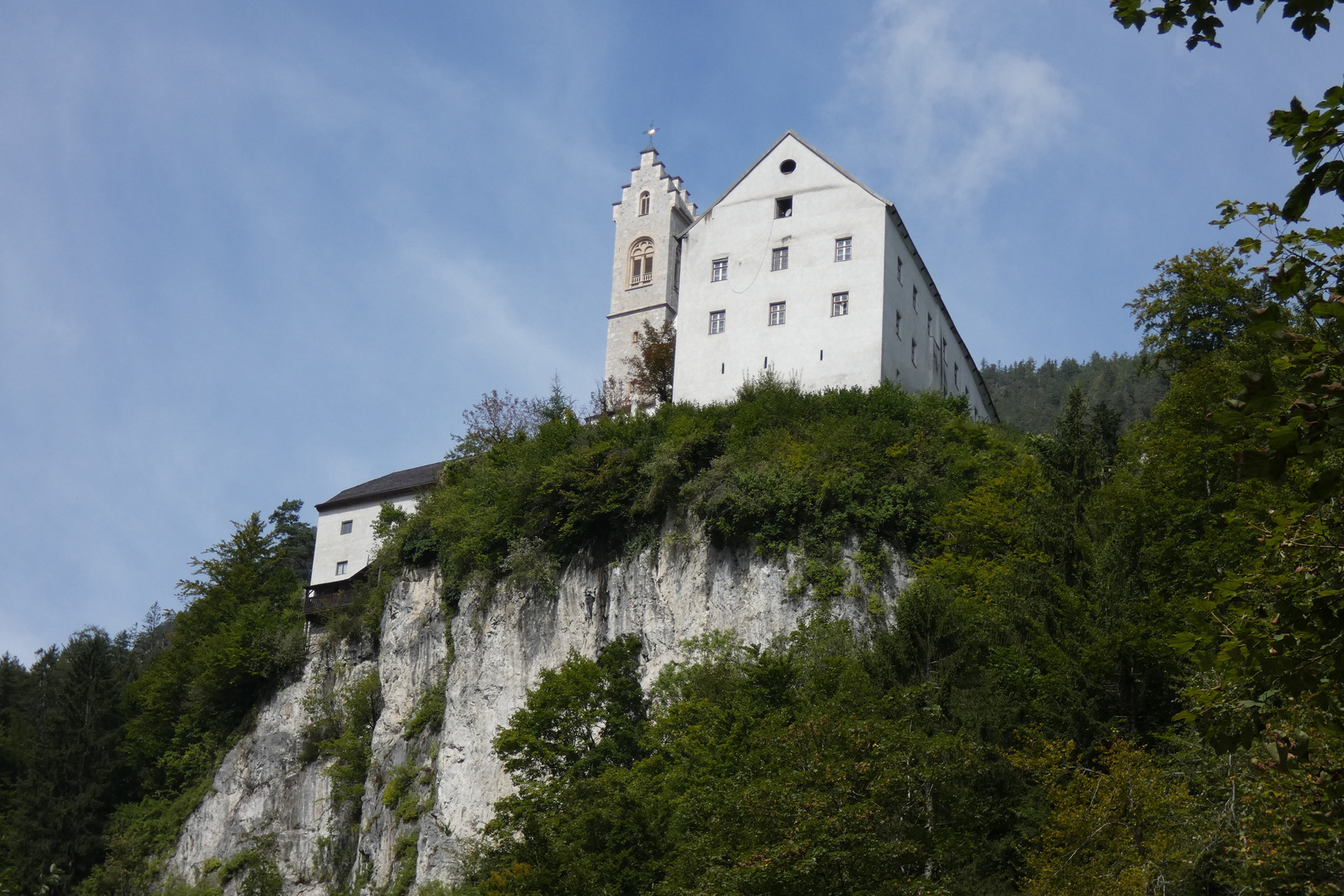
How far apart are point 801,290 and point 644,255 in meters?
22.5

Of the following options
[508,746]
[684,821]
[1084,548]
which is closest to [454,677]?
[508,746]

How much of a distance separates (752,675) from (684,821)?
412 centimetres

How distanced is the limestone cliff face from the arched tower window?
2232 cm

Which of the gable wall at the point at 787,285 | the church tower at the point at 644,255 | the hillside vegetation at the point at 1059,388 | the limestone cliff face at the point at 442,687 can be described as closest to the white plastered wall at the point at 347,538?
the limestone cliff face at the point at 442,687

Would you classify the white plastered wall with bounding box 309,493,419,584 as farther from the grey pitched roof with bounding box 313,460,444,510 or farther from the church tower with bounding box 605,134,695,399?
the church tower with bounding box 605,134,695,399

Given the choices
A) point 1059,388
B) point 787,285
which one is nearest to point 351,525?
Result: point 787,285

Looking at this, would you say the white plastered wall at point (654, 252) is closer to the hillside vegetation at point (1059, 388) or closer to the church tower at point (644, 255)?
the church tower at point (644, 255)

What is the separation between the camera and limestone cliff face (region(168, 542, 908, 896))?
3666 cm

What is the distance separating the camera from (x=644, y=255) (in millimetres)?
64250

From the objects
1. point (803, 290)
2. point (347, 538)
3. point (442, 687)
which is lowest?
A: point (442, 687)

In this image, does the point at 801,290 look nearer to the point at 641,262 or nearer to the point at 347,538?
the point at 641,262

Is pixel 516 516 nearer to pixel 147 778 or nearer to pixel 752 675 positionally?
pixel 752 675

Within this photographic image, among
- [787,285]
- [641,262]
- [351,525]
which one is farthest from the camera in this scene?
[641,262]

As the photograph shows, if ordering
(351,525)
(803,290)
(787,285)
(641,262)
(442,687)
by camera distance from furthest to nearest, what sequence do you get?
(641,262)
(351,525)
(442,687)
(787,285)
(803,290)
